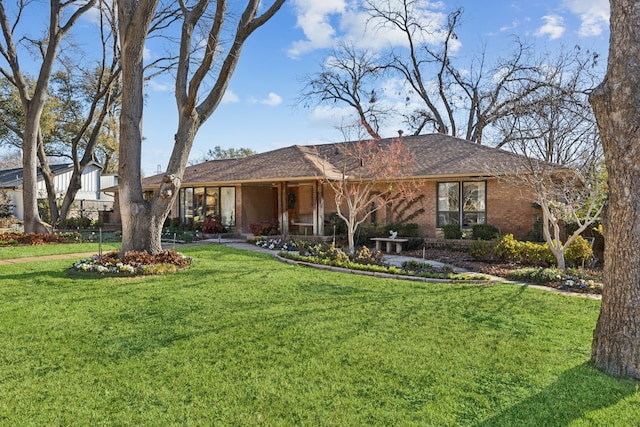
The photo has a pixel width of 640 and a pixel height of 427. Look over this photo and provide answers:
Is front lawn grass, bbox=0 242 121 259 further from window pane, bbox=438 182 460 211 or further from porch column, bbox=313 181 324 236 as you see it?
window pane, bbox=438 182 460 211

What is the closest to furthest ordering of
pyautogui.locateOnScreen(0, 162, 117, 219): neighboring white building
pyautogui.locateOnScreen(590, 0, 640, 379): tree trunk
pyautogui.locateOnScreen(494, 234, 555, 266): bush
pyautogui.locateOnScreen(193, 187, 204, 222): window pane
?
pyautogui.locateOnScreen(590, 0, 640, 379): tree trunk → pyautogui.locateOnScreen(494, 234, 555, 266): bush → pyautogui.locateOnScreen(193, 187, 204, 222): window pane → pyautogui.locateOnScreen(0, 162, 117, 219): neighboring white building

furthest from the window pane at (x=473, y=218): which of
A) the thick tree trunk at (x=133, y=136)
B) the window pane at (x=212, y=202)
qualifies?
the window pane at (x=212, y=202)

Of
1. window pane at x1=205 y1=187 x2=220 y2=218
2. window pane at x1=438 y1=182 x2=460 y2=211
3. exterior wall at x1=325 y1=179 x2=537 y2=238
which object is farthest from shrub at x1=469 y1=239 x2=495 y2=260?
window pane at x1=205 y1=187 x2=220 y2=218

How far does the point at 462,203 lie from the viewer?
14781 millimetres

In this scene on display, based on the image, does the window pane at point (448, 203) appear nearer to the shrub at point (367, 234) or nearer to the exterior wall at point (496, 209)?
the exterior wall at point (496, 209)

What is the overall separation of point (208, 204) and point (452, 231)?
11167 millimetres

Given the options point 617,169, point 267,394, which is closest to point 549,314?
point 617,169

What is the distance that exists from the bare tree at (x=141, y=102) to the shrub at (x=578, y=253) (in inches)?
360

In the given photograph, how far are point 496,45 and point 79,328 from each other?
27.5 metres

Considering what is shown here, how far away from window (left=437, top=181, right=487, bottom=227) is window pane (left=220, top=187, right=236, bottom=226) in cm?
900

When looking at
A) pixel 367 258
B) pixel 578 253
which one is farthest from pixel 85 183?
pixel 578 253

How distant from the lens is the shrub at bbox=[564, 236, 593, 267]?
10.1m

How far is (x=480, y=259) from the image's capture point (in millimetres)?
11586

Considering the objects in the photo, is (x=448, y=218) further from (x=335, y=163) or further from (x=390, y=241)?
(x=335, y=163)
